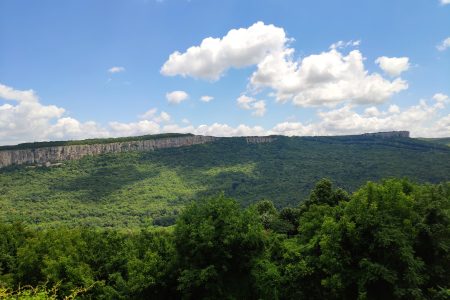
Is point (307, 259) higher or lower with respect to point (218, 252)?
lower

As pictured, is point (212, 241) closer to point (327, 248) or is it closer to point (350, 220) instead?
point (327, 248)

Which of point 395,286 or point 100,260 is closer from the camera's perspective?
point 395,286

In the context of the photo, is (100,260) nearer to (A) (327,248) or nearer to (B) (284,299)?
(B) (284,299)

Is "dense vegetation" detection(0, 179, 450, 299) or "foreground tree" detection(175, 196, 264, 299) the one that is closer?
"dense vegetation" detection(0, 179, 450, 299)

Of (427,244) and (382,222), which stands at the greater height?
(382,222)

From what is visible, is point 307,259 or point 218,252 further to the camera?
point 307,259

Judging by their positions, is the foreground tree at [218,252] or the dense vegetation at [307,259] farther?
the foreground tree at [218,252]

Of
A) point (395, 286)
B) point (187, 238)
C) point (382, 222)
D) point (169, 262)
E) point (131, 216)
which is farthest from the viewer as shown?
point (131, 216)

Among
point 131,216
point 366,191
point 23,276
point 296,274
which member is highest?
point 366,191

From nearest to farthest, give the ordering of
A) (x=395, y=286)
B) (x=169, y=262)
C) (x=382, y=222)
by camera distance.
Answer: (x=395, y=286) → (x=382, y=222) → (x=169, y=262)

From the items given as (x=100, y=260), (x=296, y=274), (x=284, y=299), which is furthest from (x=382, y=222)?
(x=100, y=260)
